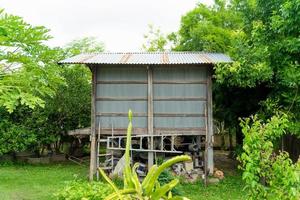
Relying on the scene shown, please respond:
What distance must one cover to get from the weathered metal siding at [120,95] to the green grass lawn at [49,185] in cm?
208

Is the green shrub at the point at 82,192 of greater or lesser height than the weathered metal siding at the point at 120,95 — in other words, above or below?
below

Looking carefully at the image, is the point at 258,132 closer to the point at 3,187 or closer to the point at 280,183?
the point at 280,183

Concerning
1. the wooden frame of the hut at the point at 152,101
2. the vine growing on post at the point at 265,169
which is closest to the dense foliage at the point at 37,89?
the wooden frame of the hut at the point at 152,101

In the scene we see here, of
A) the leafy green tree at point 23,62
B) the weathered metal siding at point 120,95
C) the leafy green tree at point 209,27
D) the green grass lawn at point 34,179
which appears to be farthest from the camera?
the leafy green tree at point 209,27

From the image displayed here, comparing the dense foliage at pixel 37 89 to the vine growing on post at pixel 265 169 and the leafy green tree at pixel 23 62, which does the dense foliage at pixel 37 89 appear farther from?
the vine growing on post at pixel 265 169

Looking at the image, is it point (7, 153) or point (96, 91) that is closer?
point (96, 91)

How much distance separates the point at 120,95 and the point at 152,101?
938 mm

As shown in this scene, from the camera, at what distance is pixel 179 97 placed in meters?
11.4

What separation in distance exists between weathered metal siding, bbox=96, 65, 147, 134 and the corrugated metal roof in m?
0.38

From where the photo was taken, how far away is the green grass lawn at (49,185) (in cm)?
971

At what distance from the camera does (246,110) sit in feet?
43.2

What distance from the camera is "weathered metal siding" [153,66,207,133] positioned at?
11.4 meters

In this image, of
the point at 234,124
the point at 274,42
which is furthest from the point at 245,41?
the point at 234,124

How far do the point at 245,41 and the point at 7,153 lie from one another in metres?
10.1
